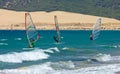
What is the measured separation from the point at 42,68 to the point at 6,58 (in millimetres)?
11431

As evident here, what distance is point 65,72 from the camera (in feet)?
138

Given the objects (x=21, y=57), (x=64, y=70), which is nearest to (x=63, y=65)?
(x=64, y=70)

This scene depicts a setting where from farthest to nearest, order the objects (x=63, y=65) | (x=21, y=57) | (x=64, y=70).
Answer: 1. (x=21, y=57)
2. (x=63, y=65)
3. (x=64, y=70)

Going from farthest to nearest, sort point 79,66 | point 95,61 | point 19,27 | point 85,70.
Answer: point 19,27
point 95,61
point 79,66
point 85,70

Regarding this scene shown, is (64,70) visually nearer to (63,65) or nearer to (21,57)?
(63,65)

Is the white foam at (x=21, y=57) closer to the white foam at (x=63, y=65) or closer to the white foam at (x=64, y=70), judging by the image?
the white foam at (x=63, y=65)

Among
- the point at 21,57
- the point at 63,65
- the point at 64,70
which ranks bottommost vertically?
A: the point at 21,57

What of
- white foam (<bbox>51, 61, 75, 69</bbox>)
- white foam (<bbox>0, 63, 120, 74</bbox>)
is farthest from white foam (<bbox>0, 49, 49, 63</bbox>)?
white foam (<bbox>0, 63, 120, 74</bbox>)

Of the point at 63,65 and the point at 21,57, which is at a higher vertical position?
the point at 63,65

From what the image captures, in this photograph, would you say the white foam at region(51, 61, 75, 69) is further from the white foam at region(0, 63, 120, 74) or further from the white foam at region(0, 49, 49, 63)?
the white foam at region(0, 49, 49, 63)

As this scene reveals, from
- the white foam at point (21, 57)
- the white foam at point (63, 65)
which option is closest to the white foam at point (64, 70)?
the white foam at point (63, 65)

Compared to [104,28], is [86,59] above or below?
above

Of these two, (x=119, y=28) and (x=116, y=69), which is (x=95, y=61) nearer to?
(x=116, y=69)

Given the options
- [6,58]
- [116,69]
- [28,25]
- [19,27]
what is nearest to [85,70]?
[116,69]
